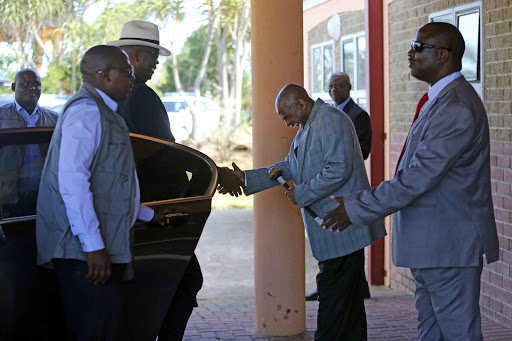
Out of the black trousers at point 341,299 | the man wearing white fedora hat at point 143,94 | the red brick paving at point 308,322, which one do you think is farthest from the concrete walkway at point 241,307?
the man wearing white fedora hat at point 143,94

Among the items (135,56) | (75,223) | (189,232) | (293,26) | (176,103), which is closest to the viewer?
(75,223)

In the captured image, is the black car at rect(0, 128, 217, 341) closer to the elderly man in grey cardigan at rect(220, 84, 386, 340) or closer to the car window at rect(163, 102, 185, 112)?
the elderly man in grey cardigan at rect(220, 84, 386, 340)

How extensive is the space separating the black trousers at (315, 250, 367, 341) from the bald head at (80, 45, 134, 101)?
6.23 feet

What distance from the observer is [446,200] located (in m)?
3.72

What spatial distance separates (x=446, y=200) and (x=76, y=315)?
1.86m

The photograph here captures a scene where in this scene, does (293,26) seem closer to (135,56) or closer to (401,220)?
(135,56)

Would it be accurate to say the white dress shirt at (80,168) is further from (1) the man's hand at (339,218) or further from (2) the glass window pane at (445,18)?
(2) the glass window pane at (445,18)

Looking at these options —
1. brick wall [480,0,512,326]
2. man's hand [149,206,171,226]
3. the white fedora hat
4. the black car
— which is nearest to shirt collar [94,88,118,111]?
the black car

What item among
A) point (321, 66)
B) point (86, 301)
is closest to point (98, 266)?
point (86, 301)

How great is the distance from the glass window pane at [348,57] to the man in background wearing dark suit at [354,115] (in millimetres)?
2632

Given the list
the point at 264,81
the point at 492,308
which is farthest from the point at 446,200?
the point at 492,308

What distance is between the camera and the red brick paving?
571 centimetres

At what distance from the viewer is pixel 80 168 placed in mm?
3336

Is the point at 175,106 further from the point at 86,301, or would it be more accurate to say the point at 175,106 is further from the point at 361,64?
the point at 86,301
